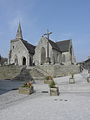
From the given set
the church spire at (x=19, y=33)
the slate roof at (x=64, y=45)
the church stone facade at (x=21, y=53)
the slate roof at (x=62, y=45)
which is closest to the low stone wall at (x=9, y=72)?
the church stone facade at (x=21, y=53)

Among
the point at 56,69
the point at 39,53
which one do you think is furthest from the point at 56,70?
the point at 39,53

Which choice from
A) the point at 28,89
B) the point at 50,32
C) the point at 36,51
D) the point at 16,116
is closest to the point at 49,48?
the point at 36,51

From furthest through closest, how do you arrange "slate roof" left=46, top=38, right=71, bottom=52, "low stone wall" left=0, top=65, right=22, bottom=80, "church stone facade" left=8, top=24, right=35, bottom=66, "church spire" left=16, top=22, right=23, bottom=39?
"church spire" left=16, top=22, right=23, bottom=39 < "slate roof" left=46, top=38, right=71, bottom=52 < "church stone facade" left=8, top=24, right=35, bottom=66 < "low stone wall" left=0, top=65, right=22, bottom=80

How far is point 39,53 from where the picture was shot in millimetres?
44250

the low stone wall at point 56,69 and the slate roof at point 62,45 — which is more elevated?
the slate roof at point 62,45

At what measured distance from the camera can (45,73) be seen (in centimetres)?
3095

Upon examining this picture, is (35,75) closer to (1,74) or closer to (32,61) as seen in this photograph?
(1,74)

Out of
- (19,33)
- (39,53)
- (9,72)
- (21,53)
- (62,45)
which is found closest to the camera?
(9,72)

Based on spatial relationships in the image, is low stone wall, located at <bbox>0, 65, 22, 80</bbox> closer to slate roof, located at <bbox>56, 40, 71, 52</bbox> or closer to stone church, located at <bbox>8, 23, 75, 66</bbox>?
stone church, located at <bbox>8, 23, 75, 66</bbox>

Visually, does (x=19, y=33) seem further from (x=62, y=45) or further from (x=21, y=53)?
(x=62, y=45)

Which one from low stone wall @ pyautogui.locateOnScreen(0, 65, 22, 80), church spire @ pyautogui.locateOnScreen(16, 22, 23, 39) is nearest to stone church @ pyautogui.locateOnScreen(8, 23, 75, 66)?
church spire @ pyautogui.locateOnScreen(16, 22, 23, 39)

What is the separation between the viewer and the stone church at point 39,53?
4298 centimetres

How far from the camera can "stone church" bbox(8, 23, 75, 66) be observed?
43.0 metres

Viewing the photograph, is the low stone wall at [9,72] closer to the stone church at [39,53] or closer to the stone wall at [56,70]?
the stone wall at [56,70]
